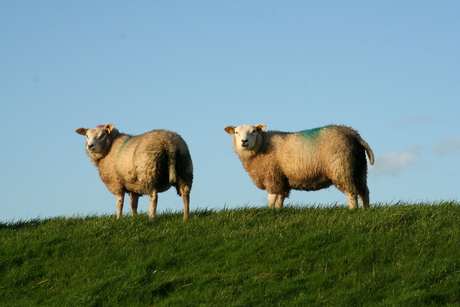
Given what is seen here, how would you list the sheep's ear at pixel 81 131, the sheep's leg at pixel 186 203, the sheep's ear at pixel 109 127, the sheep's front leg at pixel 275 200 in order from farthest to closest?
the sheep's ear at pixel 81 131 → the sheep's ear at pixel 109 127 → the sheep's front leg at pixel 275 200 → the sheep's leg at pixel 186 203

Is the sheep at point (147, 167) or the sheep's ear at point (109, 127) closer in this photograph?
the sheep at point (147, 167)

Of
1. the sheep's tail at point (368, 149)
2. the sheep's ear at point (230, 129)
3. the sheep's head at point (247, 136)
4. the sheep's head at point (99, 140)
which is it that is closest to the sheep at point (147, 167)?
the sheep's head at point (99, 140)

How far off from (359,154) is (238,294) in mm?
6921

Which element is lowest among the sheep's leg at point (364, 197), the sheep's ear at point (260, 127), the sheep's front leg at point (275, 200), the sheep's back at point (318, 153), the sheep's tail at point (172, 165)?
the sheep's front leg at point (275, 200)

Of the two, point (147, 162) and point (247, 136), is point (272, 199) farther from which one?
point (147, 162)

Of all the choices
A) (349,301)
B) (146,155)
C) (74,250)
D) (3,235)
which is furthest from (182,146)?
(349,301)

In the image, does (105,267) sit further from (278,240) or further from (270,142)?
(270,142)

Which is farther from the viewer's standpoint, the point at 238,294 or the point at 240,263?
the point at 240,263

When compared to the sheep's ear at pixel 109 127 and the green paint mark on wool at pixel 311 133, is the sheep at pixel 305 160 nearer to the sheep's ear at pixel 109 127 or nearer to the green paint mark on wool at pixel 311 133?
the green paint mark on wool at pixel 311 133

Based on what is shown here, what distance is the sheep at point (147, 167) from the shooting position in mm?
15242

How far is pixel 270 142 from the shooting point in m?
17.4

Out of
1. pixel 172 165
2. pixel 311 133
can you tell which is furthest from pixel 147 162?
pixel 311 133

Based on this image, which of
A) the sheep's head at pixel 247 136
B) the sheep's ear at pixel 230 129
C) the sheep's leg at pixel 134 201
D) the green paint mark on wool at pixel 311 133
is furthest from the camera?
the sheep's ear at pixel 230 129

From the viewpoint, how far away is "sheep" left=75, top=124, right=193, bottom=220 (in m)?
15.2
